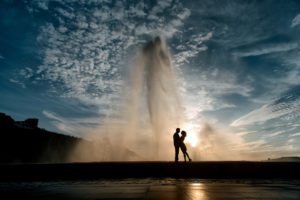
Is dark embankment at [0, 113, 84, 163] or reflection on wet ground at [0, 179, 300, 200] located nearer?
reflection on wet ground at [0, 179, 300, 200]

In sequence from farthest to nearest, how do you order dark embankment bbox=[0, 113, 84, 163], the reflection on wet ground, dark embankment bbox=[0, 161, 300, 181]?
1. dark embankment bbox=[0, 113, 84, 163]
2. dark embankment bbox=[0, 161, 300, 181]
3. the reflection on wet ground

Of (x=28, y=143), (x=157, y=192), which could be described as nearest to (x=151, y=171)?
(x=157, y=192)

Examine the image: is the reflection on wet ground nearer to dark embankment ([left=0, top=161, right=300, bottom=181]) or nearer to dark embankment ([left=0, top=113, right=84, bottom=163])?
dark embankment ([left=0, top=161, right=300, bottom=181])

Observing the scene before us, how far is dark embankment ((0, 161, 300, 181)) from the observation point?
7859 millimetres

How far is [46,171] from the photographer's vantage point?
320 inches

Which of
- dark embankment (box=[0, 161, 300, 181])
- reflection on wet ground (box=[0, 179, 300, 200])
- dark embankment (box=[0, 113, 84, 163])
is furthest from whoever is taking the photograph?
dark embankment (box=[0, 113, 84, 163])

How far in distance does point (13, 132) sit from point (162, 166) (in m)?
34.5

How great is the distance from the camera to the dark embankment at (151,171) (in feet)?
25.8

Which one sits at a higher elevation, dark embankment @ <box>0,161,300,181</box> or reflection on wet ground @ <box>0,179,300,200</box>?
dark embankment @ <box>0,161,300,181</box>

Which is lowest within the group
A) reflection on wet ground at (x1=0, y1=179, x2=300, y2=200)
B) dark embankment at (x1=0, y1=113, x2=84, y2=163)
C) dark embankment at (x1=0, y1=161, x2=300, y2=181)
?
reflection on wet ground at (x1=0, y1=179, x2=300, y2=200)

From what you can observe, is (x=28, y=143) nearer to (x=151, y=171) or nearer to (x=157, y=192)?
(x=151, y=171)

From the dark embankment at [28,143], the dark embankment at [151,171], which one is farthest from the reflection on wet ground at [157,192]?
the dark embankment at [28,143]

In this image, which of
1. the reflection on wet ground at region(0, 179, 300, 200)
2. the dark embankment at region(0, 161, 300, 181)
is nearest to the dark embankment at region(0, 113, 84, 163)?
the dark embankment at region(0, 161, 300, 181)

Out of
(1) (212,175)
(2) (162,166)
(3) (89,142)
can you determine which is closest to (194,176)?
(1) (212,175)
